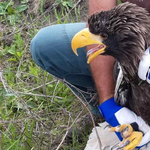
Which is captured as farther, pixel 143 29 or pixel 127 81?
pixel 127 81

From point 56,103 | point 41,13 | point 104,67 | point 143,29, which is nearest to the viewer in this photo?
point 143,29

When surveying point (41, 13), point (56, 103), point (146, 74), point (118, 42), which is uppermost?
point (118, 42)

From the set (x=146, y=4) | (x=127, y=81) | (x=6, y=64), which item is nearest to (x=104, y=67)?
(x=127, y=81)

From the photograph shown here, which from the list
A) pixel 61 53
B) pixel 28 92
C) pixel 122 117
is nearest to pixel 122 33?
pixel 122 117

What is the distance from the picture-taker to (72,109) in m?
2.64

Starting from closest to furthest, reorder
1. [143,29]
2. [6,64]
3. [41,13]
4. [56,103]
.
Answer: [143,29] < [56,103] < [6,64] < [41,13]

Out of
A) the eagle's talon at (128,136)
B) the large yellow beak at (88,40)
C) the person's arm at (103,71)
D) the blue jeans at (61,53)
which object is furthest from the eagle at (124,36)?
the blue jeans at (61,53)

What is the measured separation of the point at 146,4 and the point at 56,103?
111cm

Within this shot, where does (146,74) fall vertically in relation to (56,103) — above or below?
above

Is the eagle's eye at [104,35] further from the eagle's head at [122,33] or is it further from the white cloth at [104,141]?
the white cloth at [104,141]

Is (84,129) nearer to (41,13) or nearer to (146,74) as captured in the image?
(146,74)

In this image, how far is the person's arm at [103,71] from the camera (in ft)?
7.00

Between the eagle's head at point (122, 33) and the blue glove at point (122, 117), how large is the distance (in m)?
0.36

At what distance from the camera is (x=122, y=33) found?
1.58 m
